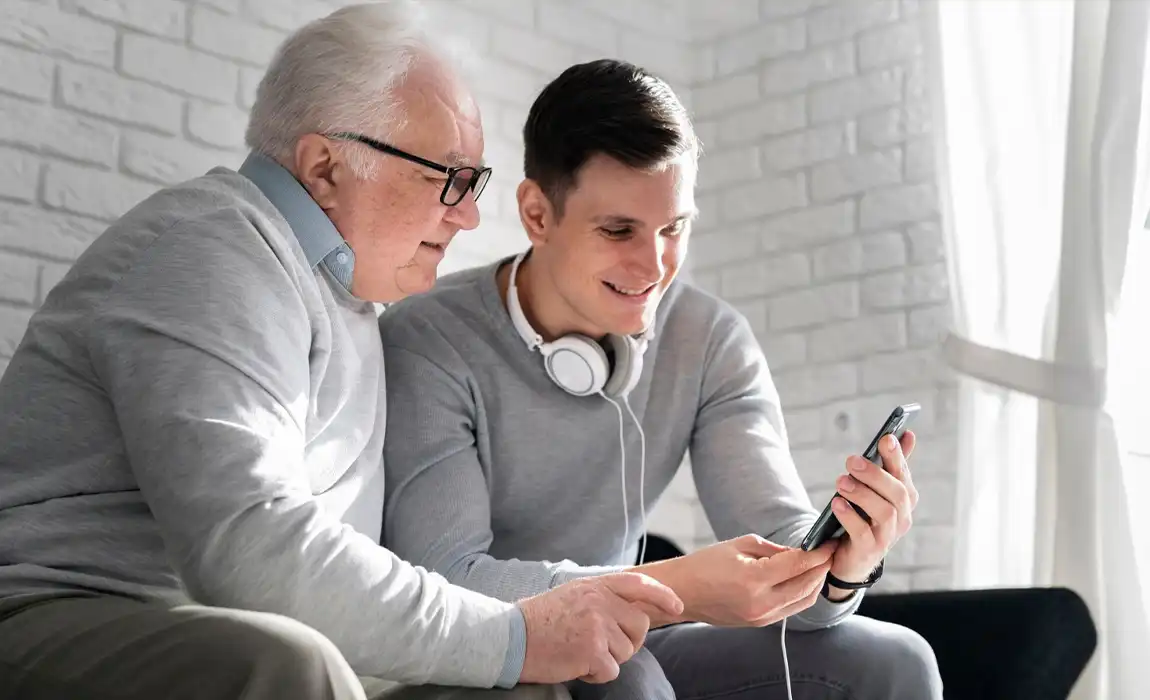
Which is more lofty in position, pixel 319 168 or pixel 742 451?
pixel 319 168

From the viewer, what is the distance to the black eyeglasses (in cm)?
162

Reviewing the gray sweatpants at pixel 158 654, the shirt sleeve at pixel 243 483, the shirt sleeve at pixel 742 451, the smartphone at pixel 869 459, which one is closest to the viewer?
the gray sweatpants at pixel 158 654

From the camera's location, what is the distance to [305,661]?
1040mm

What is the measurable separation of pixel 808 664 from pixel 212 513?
830mm

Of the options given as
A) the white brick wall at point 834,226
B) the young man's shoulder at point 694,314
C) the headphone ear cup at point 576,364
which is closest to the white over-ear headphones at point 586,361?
the headphone ear cup at point 576,364

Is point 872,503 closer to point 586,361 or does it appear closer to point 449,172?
point 586,361

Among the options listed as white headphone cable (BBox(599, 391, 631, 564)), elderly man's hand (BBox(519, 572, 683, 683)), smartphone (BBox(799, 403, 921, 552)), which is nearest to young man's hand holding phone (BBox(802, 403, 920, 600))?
smartphone (BBox(799, 403, 921, 552))

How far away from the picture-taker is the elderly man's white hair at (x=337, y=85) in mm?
1620

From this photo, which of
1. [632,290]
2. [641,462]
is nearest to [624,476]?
[641,462]

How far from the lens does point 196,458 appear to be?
1.19 meters

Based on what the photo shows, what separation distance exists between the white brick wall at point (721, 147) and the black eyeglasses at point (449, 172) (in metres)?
0.70

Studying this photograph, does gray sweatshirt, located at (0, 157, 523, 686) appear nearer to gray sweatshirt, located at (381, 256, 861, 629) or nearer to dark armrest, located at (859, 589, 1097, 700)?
gray sweatshirt, located at (381, 256, 861, 629)

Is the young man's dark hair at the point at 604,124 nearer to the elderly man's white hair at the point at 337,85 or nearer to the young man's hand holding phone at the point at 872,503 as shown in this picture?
the elderly man's white hair at the point at 337,85

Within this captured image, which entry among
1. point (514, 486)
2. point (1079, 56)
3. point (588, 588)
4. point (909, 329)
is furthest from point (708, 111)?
point (588, 588)
